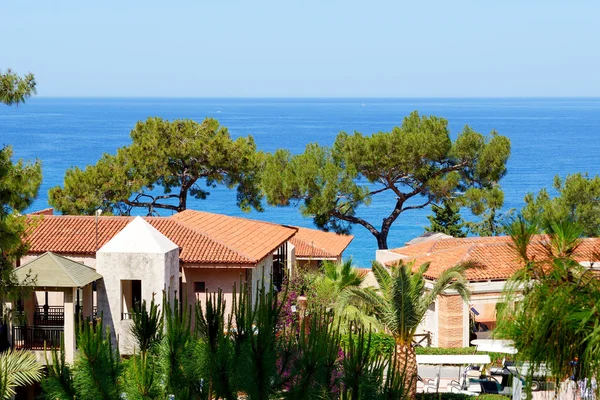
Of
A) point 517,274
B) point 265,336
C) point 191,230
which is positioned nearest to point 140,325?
point 265,336

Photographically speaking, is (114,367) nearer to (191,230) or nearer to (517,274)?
(517,274)

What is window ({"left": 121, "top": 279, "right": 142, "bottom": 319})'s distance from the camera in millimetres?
24328

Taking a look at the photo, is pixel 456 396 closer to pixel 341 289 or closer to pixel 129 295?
pixel 341 289

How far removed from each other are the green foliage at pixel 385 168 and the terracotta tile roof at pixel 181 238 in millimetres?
14156

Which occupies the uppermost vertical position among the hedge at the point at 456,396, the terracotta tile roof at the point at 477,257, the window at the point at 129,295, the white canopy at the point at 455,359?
the terracotta tile roof at the point at 477,257

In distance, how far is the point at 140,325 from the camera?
11211 mm

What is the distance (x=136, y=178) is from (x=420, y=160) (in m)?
13.5

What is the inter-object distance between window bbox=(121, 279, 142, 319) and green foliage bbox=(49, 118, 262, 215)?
64.0 feet

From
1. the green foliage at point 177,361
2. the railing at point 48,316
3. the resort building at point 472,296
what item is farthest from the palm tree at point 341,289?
the green foliage at point 177,361

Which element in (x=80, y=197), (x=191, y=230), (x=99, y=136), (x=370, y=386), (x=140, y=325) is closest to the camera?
(x=370, y=386)

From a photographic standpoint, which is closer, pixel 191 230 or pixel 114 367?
pixel 114 367

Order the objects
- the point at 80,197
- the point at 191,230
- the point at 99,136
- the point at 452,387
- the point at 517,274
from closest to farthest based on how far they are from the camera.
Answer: the point at 517,274 → the point at 452,387 → the point at 191,230 → the point at 80,197 → the point at 99,136

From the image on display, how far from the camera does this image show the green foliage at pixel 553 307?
8352 mm
